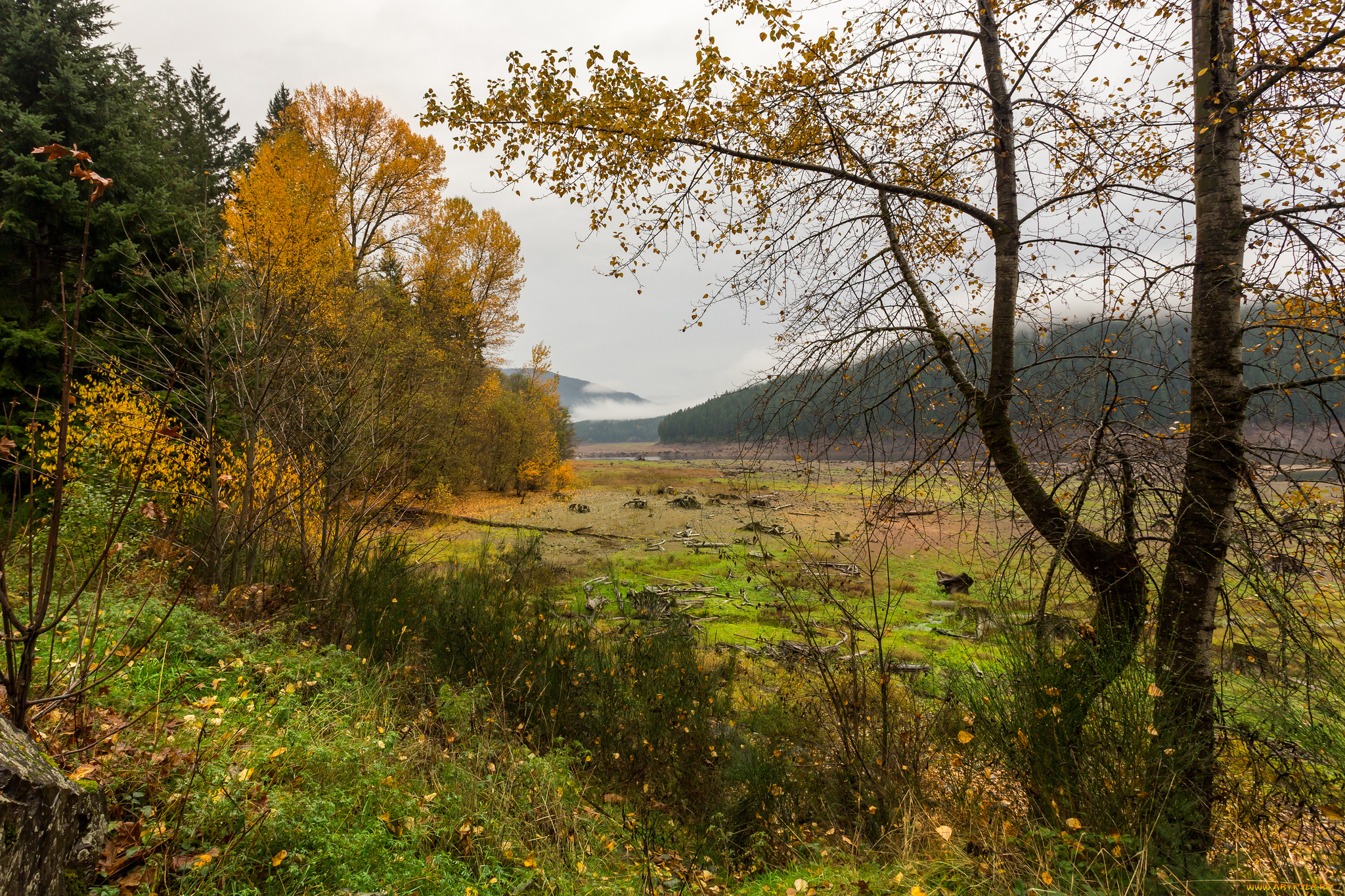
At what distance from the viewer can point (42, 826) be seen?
1.55 m

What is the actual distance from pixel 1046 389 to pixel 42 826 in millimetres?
5826

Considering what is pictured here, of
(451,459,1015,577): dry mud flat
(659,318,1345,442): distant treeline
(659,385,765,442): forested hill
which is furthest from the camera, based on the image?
(659,385,765,442): forested hill

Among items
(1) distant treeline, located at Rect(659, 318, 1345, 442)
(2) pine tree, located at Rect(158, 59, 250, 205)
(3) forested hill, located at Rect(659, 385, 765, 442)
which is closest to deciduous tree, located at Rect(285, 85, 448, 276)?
(2) pine tree, located at Rect(158, 59, 250, 205)

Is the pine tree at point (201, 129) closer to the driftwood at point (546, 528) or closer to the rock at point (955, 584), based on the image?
the driftwood at point (546, 528)

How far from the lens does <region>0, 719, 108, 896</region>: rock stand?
1444 mm

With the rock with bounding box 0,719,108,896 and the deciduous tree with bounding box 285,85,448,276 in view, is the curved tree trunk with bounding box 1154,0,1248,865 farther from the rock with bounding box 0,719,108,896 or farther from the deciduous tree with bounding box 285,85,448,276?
the deciduous tree with bounding box 285,85,448,276

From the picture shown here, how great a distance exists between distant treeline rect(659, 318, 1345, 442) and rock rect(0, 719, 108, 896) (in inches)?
120

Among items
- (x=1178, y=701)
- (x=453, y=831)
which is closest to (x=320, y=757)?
(x=453, y=831)

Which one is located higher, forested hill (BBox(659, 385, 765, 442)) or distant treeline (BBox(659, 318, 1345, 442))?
forested hill (BBox(659, 385, 765, 442))

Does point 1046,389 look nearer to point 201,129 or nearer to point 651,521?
point 651,521

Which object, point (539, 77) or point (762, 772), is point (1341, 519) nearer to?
point (762, 772)

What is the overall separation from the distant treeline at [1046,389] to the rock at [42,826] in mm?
3060

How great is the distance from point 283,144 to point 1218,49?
17929 mm

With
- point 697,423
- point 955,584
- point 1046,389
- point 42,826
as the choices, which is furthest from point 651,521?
point 697,423
